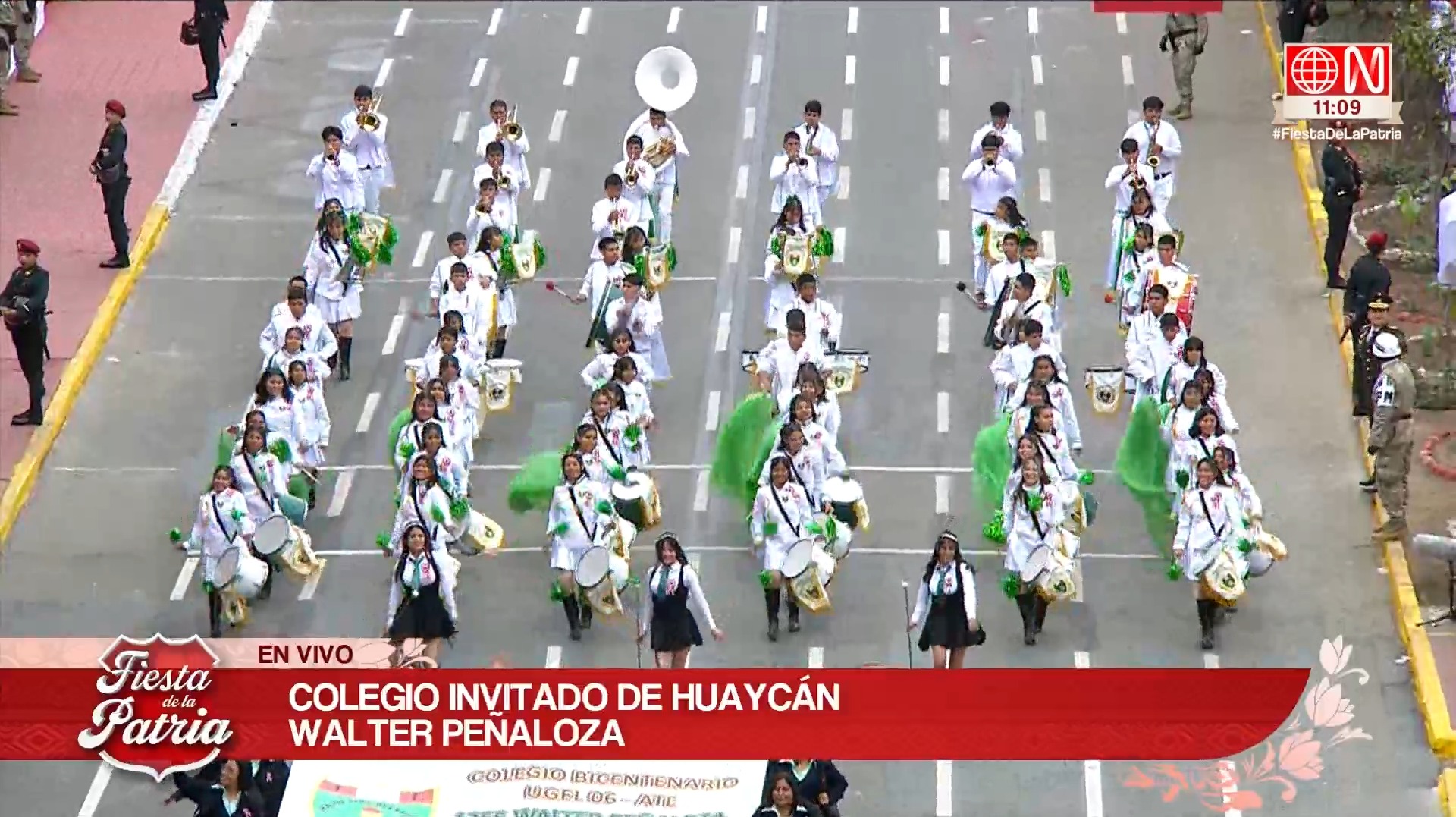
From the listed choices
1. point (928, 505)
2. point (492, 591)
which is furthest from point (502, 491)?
point (928, 505)

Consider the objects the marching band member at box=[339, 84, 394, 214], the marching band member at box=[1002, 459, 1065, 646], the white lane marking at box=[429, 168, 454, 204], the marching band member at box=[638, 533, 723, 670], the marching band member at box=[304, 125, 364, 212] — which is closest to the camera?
the marching band member at box=[638, 533, 723, 670]

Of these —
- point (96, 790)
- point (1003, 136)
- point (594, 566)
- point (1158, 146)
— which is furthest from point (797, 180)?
point (96, 790)

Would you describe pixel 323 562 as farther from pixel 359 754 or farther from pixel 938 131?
pixel 938 131

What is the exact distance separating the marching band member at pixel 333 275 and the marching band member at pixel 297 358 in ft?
5.12

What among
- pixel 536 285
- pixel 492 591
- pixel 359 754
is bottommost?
pixel 359 754

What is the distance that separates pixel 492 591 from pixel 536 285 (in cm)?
606

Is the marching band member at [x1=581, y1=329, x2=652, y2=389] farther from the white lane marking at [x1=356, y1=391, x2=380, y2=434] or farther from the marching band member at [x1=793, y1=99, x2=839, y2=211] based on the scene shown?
the marching band member at [x1=793, y1=99, x2=839, y2=211]

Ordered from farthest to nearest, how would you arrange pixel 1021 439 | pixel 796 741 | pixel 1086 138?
pixel 1086 138
pixel 1021 439
pixel 796 741

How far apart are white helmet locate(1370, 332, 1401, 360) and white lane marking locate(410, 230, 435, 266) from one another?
10628 millimetres

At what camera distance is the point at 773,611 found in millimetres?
29109

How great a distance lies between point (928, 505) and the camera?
31.2m

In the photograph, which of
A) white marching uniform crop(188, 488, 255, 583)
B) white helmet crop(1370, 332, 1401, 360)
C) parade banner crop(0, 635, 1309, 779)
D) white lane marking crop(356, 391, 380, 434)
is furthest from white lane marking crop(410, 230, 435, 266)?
parade banner crop(0, 635, 1309, 779)

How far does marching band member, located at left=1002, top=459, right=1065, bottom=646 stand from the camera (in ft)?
93.5

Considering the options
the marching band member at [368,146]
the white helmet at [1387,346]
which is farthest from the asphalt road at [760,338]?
the white helmet at [1387,346]
